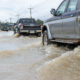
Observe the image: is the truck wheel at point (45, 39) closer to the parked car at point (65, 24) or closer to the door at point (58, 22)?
the parked car at point (65, 24)

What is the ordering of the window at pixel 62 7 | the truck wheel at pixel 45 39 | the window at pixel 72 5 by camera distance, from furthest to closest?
the truck wheel at pixel 45 39 → the window at pixel 62 7 → the window at pixel 72 5

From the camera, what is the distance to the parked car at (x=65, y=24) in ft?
22.8

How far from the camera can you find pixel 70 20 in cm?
718

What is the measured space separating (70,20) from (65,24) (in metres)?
0.46

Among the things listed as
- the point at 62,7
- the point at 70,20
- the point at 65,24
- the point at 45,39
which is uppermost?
the point at 62,7

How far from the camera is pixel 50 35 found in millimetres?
9352

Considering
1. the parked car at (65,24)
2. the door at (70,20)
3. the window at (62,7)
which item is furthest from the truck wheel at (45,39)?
the door at (70,20)

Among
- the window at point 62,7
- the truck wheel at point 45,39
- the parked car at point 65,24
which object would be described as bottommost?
the truck wheel at point 45,39

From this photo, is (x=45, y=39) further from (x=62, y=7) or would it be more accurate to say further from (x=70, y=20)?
(x=70, y=20)

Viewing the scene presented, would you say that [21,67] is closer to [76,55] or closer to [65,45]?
[76,55]

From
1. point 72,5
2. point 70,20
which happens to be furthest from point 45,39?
point 70,20

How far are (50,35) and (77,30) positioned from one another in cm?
261

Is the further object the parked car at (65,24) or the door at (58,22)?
the door at (58,22)

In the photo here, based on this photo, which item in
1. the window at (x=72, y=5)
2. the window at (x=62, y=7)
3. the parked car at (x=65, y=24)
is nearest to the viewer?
the parked car at (x=65, y=24)
